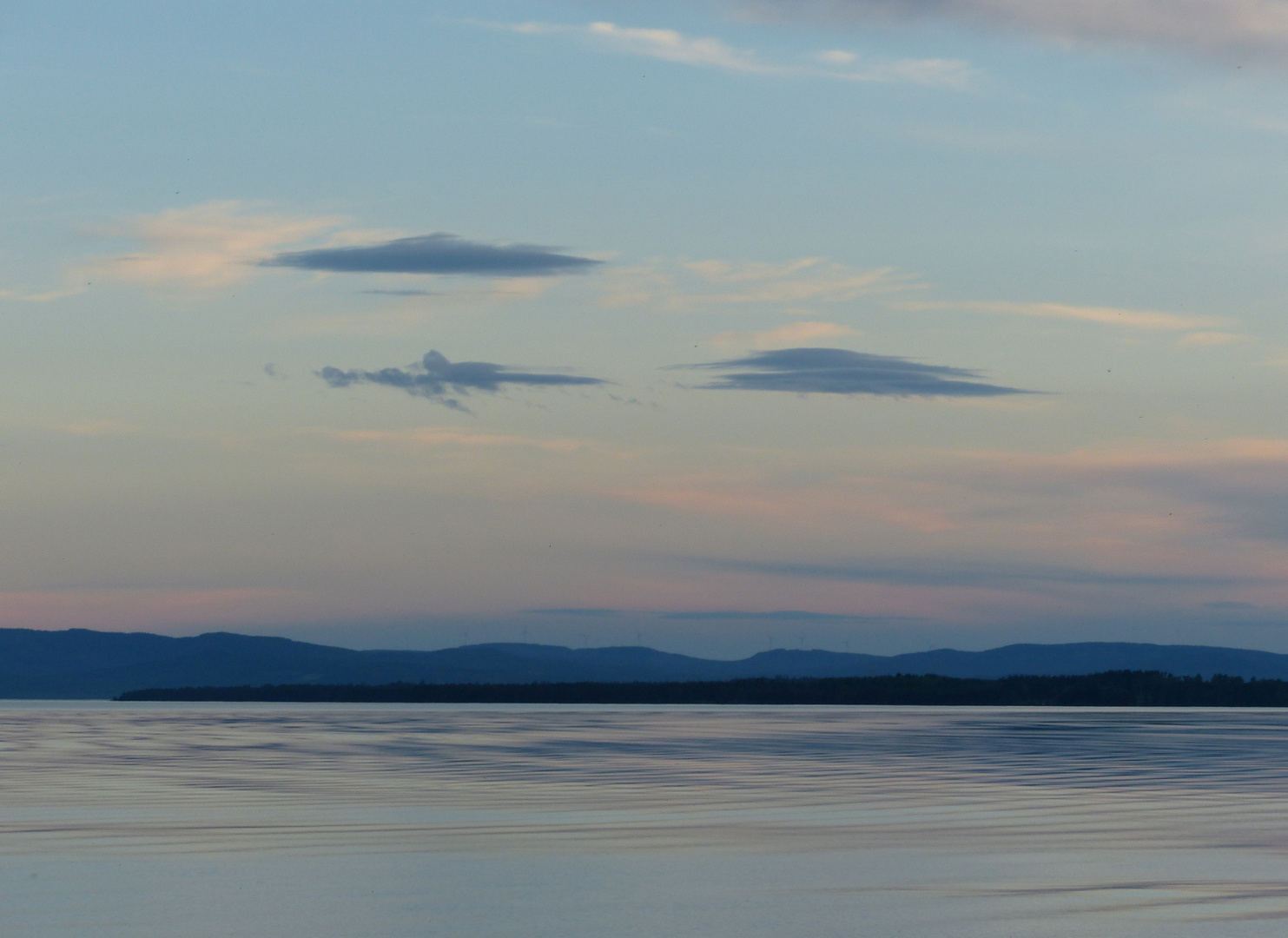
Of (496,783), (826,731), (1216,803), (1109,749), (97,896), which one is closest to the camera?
(97,896)

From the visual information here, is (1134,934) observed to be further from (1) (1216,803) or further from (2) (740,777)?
(2) (740,777)

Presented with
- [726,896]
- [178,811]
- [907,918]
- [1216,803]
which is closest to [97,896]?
[726,896]

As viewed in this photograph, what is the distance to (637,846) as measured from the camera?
26359 millimetres

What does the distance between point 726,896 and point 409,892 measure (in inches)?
156

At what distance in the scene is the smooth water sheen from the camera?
1920 cm

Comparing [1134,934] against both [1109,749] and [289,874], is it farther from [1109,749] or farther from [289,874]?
[1109,749]

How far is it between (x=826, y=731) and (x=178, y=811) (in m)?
54.7

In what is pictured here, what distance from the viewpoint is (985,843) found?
88.3 ft

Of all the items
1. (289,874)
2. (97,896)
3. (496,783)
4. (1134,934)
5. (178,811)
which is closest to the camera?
(1134,934)

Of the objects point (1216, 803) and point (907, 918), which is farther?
point (1216, 803)

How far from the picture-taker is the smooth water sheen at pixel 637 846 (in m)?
19.2

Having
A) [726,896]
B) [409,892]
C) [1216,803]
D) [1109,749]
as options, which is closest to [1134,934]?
[726,896]

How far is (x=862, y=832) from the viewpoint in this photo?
28.7 metres

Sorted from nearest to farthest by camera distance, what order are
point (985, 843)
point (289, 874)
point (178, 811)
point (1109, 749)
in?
point (289, 874) < point (985, 843) < point (178, 811) < point (1109, 749)
